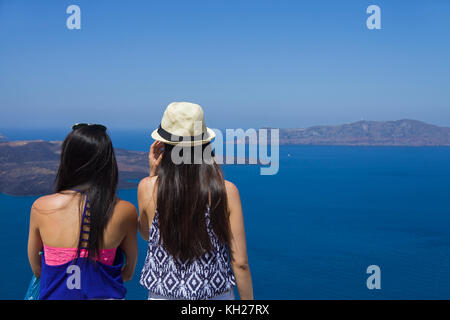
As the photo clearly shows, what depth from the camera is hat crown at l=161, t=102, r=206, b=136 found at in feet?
5.56

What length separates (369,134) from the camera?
12100 centimetres

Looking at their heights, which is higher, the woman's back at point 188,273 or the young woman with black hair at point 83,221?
the young woman with black hair at point 83,221

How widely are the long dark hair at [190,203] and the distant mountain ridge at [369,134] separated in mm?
115908

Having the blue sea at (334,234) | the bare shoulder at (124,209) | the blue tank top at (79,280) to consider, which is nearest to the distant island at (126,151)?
the blue sea at (334,234)

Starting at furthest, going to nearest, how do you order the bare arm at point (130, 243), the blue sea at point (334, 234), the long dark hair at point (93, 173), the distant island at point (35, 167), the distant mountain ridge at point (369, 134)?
the distant mountain ridge at point (369, 134), the distant island at point (35, 167), the blue sea at point (334, 234), the bare arm at point (130, 243), the long dark hair at point (93, 173)

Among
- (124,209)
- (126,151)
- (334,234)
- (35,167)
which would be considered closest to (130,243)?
(124,209)

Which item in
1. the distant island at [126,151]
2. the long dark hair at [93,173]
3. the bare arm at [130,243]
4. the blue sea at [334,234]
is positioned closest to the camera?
the long dark hair at [93,173]

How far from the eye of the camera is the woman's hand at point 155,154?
178cm

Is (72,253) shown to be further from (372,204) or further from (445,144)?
(445,144)

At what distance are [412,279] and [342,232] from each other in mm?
10822

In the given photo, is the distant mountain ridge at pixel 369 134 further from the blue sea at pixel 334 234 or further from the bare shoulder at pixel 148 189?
the bare shoulder at pixel 148 189

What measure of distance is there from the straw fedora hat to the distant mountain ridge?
380 ft
